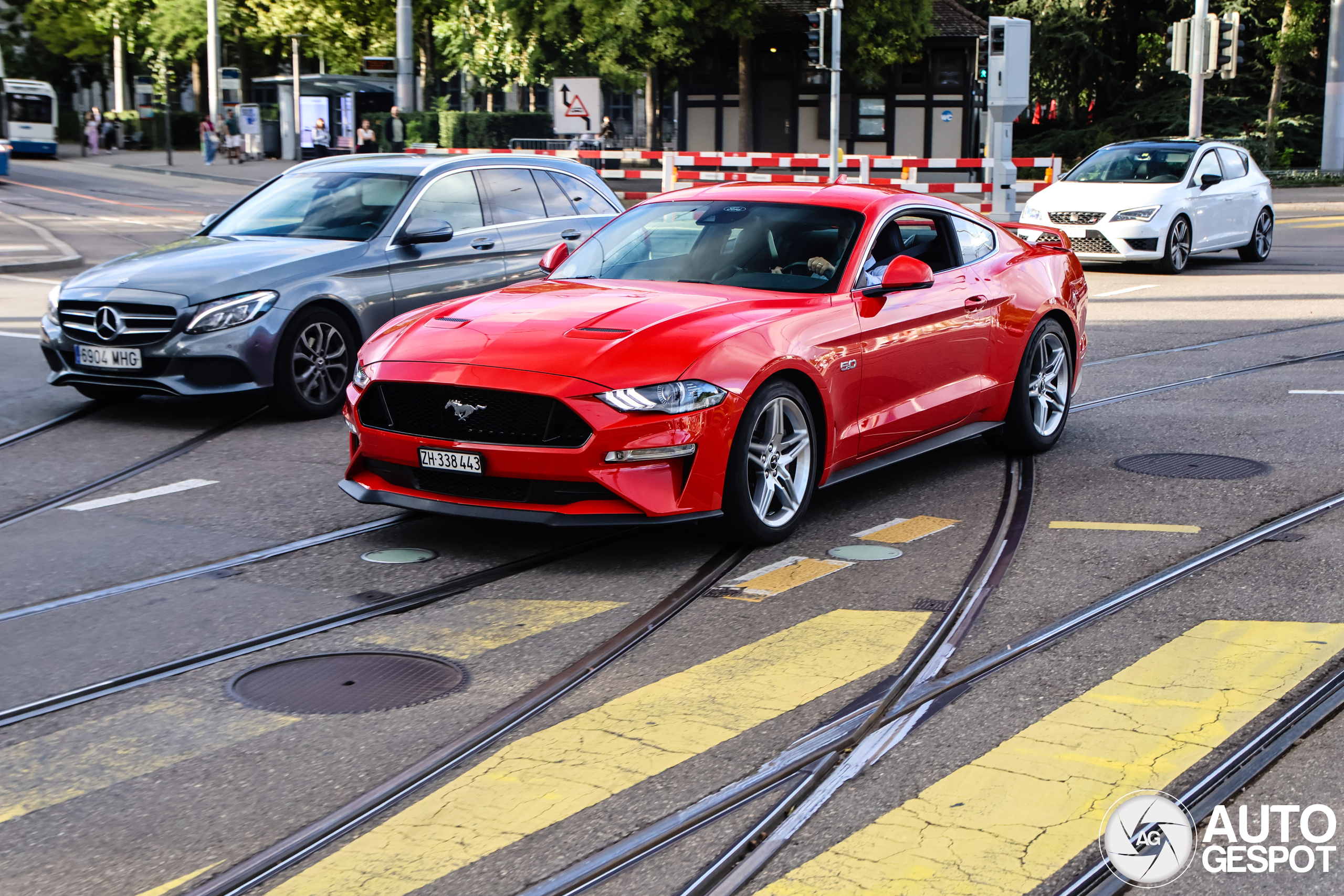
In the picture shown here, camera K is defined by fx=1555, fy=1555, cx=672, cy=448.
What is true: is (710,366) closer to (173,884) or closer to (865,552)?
(865,552)

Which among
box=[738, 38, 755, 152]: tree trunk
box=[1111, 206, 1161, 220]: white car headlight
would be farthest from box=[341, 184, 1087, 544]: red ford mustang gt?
box=[738, 38, 755, 152]: tree trunk

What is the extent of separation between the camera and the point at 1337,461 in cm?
849

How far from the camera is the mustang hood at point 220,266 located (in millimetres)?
9492

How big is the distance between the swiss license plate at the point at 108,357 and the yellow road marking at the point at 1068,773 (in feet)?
21.3

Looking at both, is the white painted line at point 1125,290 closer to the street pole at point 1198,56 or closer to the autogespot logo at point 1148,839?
the street pole at point 1198,56

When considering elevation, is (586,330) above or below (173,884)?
above

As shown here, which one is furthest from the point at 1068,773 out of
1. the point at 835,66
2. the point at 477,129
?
the point at 477,129

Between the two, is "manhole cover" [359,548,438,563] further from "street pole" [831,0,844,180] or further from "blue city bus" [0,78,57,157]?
"blue city bus" [0,78,57,157]

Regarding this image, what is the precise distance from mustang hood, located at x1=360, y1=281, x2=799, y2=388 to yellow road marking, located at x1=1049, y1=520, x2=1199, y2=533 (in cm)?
165

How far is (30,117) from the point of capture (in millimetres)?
54812

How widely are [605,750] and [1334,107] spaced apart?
1730 inches

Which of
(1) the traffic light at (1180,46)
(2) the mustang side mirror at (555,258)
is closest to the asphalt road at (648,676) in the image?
(2) the mustang side mirror at (555,258)

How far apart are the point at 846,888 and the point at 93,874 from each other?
5.69 feet

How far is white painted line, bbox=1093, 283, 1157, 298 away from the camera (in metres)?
17.8
